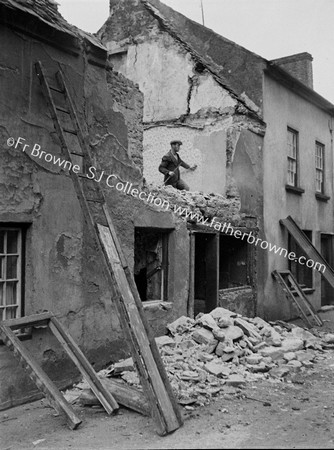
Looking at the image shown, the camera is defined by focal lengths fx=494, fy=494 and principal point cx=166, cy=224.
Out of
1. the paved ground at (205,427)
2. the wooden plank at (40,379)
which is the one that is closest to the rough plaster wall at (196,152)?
the paved ground at (205,427)

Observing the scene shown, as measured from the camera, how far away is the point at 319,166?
14844 millimetres

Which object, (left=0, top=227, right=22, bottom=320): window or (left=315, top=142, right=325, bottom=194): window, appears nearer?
(left=0, top=227, right=22, bottom=320): window

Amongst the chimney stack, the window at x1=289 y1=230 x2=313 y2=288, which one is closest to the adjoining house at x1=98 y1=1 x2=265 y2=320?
the window at x1=289 y1=230 x2=313 y2=288

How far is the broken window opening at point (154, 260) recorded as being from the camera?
8.88 metres

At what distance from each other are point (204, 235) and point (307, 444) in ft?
19.2

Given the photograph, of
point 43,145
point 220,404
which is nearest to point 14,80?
point 43,145

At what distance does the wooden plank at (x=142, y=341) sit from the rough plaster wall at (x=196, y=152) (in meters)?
5.68

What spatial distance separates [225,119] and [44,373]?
25.0 ft

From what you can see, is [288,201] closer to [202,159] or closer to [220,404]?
[202,159]

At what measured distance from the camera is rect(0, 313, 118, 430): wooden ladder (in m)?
5.09

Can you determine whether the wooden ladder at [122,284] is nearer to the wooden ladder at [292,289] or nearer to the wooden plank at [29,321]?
the wooden plank at [29,321]

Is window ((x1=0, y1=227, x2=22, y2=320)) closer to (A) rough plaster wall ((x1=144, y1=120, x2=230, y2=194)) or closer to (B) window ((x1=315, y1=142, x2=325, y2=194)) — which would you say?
(A) rough plaster wall ((x1=144, y1=120, x2=230, y2=194))

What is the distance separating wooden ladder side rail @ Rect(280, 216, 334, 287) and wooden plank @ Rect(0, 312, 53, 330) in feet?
25.1

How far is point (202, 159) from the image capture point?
11594 mm
